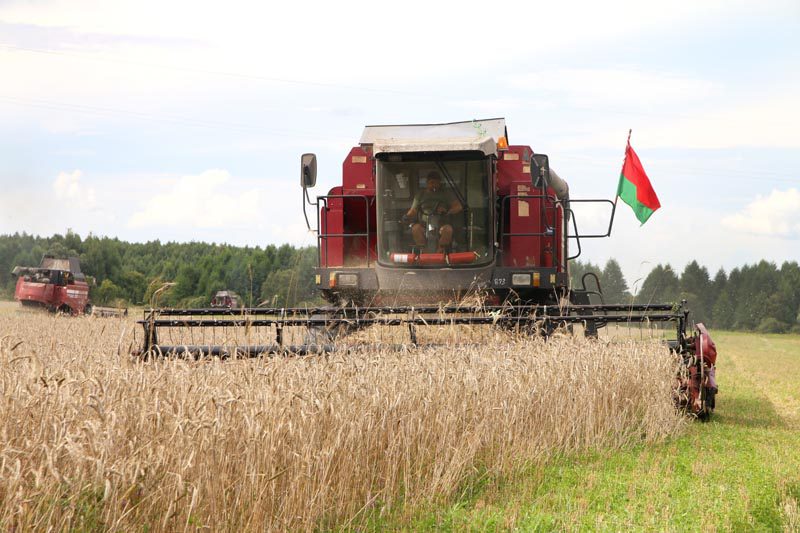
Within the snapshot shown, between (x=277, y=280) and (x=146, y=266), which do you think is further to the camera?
(x=146, y=266)

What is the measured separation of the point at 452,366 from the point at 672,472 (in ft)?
5.50

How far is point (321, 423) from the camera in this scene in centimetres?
467

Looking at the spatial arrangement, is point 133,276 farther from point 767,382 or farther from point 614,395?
point 614,395

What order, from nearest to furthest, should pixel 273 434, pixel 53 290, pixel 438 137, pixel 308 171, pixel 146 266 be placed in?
1. pixel 273 434
2. pixel 308 171
3. pixel 438 137
4. pixel 53 290
5. pixel 146 266

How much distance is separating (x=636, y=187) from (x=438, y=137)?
16.6 ft

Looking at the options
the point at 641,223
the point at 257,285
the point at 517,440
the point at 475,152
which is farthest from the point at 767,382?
the point at 257,285

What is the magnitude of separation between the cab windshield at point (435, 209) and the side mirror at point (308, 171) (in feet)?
2.34

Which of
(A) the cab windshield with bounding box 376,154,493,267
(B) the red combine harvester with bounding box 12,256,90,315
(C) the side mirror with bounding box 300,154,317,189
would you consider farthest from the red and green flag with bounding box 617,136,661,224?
(B) the red combine harvester with bounding box 12,256,90,315

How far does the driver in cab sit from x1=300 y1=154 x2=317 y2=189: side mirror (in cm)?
109

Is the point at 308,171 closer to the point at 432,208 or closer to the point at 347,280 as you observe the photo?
the point at 347,280

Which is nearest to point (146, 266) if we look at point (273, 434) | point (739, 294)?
point (739, 294)

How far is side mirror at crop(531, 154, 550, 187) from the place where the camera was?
9.71 metres

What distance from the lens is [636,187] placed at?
14438mm

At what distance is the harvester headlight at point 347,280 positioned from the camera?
34.1ft
